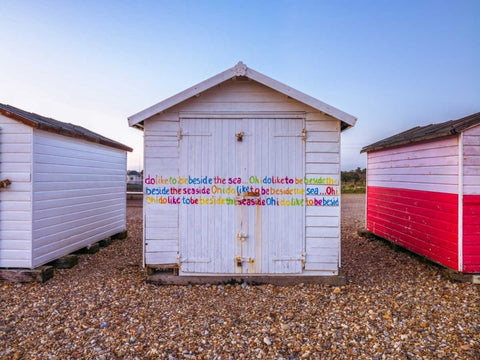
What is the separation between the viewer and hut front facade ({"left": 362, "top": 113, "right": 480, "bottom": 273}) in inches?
213

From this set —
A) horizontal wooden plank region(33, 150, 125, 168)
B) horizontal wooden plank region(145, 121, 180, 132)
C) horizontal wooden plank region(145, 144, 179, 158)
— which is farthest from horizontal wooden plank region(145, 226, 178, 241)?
horizontal wooden plank region(33, 150, 125, 168)

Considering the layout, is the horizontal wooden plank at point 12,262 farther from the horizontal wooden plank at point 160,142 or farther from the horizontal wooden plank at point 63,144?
the horizontal wooden plank at point 160,142

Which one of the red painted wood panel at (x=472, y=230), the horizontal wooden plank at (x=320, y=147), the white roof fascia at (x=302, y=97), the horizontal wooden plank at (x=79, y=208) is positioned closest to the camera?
the white roof fascia at (x=302, y=97)

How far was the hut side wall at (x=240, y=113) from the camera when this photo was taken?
531 centimetres

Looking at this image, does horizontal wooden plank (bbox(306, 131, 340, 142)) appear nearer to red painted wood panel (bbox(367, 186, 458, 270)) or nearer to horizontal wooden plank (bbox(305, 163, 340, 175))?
horizontal wooden plank (bbox(305, 163, 340, 175))

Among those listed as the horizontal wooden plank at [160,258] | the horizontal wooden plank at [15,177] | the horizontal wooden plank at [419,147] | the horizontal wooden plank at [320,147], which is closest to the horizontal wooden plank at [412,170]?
the horizontal wooden plank at [419,147]

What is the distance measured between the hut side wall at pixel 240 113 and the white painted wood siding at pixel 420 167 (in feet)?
7.41

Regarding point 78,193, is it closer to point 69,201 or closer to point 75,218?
point 69,201

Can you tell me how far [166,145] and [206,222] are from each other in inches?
59.5

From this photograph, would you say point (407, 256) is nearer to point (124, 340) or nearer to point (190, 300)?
point (190, 300)

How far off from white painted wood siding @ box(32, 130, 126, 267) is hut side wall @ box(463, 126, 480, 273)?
7.68 meters

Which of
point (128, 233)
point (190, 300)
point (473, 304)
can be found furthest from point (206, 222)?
point (128, 233)

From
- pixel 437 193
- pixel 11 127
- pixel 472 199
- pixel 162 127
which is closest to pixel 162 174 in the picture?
pixel 162 127

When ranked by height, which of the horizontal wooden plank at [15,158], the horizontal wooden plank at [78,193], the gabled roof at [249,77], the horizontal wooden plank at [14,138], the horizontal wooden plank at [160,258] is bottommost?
the horizontal wooden plank at [160,258]
